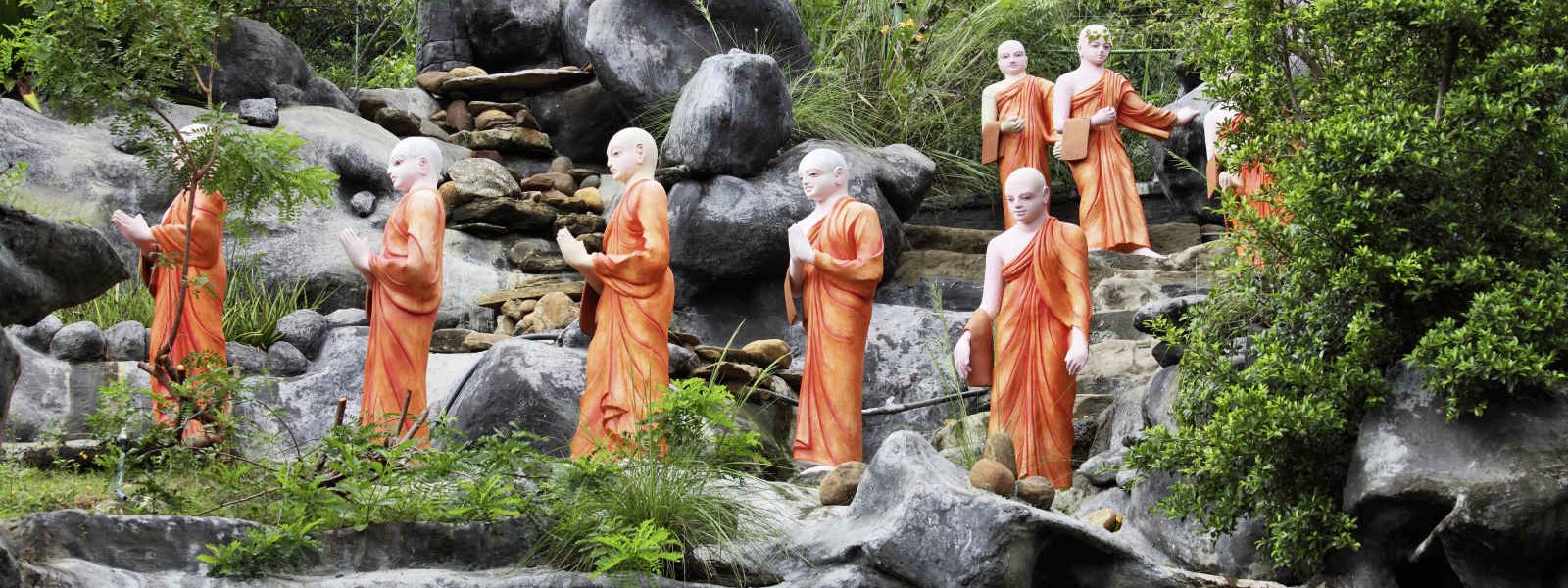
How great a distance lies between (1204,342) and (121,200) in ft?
25.6

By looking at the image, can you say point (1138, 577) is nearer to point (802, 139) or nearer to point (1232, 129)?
point (1232, 129)

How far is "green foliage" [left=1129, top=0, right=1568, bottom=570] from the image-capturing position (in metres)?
5.24

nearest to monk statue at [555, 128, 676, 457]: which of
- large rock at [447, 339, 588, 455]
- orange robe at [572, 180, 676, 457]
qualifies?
orange robe at [572, 180, 676, 457]

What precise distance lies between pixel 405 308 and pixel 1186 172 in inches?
290

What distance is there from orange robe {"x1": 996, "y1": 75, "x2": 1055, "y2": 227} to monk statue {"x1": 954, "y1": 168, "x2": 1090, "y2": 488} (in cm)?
354

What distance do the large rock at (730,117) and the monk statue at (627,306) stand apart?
6.14ft

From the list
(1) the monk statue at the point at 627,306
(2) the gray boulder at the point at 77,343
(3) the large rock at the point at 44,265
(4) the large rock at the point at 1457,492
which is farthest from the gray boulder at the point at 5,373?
(2) the gray boulder at the point at 77,343

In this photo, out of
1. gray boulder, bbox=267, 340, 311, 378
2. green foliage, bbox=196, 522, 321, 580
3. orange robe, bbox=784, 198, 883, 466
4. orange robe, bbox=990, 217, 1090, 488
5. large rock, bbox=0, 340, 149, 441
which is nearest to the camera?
green foliage, bbox=196, 522, 321, 580

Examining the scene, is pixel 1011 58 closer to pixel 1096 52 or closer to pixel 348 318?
pixel 1096 52

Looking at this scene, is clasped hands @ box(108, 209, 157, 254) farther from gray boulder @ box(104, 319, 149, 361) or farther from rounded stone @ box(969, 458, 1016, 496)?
rounded stone @ box(969, 458, 1016, 496)

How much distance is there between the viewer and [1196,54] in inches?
263

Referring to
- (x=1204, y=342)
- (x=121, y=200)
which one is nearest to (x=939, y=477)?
(x=1204, y=342)

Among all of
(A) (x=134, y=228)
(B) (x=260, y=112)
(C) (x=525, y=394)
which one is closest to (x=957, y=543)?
(C) (x=525, y=394)

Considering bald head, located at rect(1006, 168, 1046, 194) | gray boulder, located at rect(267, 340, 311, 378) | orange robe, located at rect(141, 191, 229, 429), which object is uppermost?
bald head, located at rect(1006, 168, 1046, 194)
